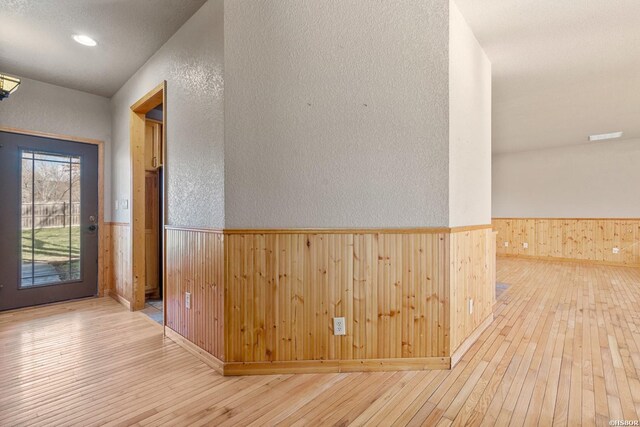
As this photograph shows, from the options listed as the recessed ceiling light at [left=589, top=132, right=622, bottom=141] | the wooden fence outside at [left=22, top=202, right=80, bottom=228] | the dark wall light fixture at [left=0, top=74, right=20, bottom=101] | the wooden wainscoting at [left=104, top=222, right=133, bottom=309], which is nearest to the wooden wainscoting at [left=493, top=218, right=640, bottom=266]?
the recessed ceiling light at [left=589, top=132, right=622, bottom=141]

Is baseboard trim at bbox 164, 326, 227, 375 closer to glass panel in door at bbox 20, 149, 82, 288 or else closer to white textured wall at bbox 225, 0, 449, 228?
white textured wall at bbox 225, 0, 449, 228

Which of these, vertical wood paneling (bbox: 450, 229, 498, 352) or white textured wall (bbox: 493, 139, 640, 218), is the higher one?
white textured wall (bbox: 493, 139, 640, 218)

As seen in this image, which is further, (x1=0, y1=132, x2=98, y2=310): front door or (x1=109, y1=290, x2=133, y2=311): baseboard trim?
(x1=109, y1=290, x2=133, y2=311): baseboard trim

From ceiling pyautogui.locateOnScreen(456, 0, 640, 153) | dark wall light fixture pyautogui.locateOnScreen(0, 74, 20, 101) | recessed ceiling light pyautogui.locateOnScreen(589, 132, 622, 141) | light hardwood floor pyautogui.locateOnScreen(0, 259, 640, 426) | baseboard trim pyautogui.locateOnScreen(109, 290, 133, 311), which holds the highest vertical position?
ceiling pyautogui.locateOnScreen(456, 0, 640, 153)

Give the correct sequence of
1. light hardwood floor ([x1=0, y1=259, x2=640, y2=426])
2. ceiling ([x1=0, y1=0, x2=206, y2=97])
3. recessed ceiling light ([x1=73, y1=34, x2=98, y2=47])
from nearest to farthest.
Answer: light hardwood floor ([x1=0, y1=259, x2=640, y2=426]) < ceiling ([x1=0, y1=0, x2=206, y2=97]) < recessed ceiling light ([x1=73, y1=34, x2=98, y2=47])

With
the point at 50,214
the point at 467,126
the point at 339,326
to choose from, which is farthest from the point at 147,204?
the point at 467,126

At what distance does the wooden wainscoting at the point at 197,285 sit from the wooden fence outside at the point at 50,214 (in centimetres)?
195

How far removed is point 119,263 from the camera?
380 cm

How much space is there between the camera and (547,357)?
2.29 meters

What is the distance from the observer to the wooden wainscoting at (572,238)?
243 inches

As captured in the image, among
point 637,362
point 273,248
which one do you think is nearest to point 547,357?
point 637,362

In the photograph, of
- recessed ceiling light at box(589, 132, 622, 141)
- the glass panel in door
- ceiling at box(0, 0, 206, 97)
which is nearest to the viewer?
ceiling at box(0, 0, 206, 97)

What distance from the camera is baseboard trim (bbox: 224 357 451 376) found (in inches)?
81.1

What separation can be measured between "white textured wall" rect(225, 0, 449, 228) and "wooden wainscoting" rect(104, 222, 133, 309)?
2.26m
